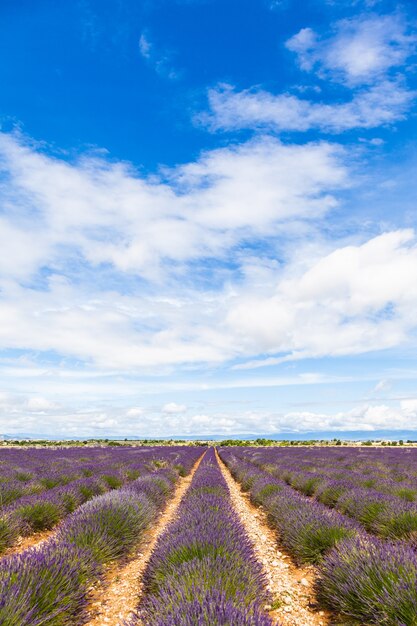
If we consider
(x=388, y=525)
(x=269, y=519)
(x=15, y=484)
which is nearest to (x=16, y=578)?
(x=388, y=525)

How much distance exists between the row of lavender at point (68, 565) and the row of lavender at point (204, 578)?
2.22ft

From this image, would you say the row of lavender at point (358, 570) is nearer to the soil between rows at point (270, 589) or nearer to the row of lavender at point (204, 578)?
the soil between rows at point (270, 589)

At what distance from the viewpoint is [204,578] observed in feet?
10.9

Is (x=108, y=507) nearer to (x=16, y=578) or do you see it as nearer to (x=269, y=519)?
(x=16, y=578)

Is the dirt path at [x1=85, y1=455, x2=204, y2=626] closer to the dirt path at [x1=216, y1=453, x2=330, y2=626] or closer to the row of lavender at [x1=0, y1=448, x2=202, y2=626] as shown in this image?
the row of lavender at [x1=0, y1=448, x2=202, y2=626]

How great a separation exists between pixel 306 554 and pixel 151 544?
289 cm

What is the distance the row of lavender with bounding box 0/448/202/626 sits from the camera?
3.03 m

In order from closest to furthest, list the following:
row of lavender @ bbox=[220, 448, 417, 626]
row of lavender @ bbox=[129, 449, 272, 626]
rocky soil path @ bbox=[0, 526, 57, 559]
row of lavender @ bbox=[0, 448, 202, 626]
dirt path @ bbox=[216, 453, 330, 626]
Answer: row of lavender @ bbox=[129, 449, 272, 626] → row of lavender @ bbox=[0, 448, 202, 626] → row of lavender @ bbox=[220, 448, 417, 626] → dirt path @ bbox=[216, 453, 330, 626] → rocky soil path @ bbox=[0, 526, 57, 559]

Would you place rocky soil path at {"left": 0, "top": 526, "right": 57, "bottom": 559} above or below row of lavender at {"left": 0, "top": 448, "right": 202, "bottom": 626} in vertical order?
below

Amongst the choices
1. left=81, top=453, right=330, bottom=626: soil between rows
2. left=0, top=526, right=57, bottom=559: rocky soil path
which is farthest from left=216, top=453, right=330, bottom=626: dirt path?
left=0, top=526, right=57, bottom=559: rocky soil path

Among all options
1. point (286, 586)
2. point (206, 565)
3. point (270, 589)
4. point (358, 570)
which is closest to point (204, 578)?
point (206, 565)

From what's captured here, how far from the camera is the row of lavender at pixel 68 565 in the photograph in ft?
9.93

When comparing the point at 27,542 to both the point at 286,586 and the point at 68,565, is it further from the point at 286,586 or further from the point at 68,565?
the point at 286,586

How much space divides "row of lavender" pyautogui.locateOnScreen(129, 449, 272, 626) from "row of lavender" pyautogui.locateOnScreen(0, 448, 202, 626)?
675 mm
